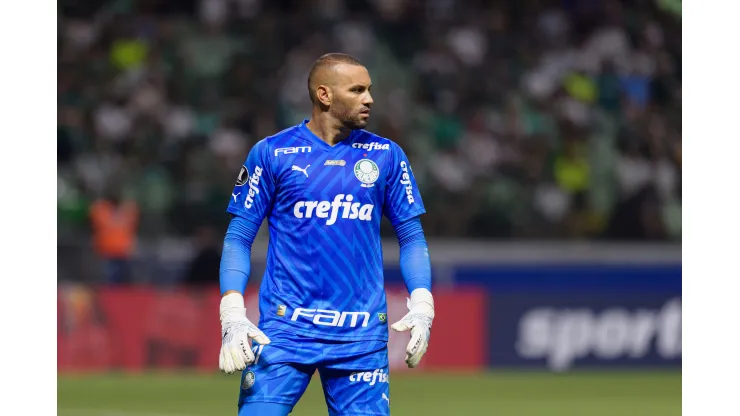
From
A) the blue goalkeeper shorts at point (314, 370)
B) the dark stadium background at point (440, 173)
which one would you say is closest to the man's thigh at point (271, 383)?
the blue goalkeeper shorts at point (314, 370)

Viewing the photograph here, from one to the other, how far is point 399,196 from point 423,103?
46.3 feet

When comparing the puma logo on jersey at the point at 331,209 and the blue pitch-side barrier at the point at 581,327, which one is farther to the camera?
the blue pitch-side barrier at the point at 581,327

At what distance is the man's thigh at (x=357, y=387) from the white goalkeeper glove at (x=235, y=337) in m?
0.37

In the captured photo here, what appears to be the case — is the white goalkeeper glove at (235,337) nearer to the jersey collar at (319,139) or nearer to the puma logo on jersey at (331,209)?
the puma logo on jersey at (331,209)

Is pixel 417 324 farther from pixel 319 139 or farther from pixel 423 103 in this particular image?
pixel 423 103

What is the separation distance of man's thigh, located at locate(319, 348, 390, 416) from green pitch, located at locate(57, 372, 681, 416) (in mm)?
6947

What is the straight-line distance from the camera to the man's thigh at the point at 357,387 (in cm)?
632

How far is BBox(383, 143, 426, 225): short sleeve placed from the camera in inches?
259

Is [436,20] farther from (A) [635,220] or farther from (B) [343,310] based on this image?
(B) [343,310]

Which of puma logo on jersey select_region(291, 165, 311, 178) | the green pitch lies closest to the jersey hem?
puma logo on jersey select_region(291, 165, 311, 178)

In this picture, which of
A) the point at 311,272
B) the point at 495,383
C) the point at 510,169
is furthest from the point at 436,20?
the point at 311,272

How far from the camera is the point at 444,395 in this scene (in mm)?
15680

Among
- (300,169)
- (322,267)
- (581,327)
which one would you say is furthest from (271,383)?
(581,327)

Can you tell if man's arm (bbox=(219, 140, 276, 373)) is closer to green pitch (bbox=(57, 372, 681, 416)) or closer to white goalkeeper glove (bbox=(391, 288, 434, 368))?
white goalkeeper glove (bbox=(391, 288, 434, 368))
